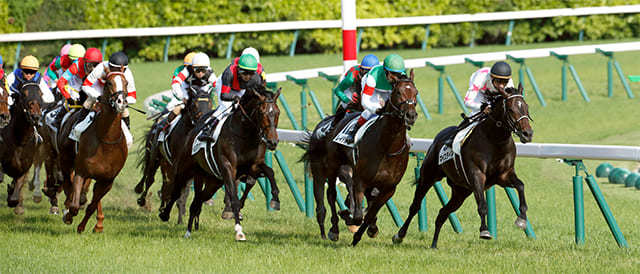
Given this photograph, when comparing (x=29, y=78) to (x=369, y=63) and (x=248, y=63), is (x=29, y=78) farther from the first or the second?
(x=369, y=63)

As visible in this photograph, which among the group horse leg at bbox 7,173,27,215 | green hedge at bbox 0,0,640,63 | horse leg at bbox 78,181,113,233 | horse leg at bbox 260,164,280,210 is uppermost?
horse leg at bbox 260,164,280,210

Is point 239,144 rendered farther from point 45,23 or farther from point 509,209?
point 45,23

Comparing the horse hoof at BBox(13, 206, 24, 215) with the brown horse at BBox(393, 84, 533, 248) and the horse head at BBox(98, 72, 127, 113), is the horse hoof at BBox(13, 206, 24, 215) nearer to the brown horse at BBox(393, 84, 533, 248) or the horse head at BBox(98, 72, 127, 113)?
the horse head at BBox(98, 72, 127, 113)

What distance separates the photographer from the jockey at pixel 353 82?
960cm

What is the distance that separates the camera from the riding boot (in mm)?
9039

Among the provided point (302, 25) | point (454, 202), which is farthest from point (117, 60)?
point (302, 25)

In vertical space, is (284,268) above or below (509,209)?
above

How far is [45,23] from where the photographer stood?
69.4 ft

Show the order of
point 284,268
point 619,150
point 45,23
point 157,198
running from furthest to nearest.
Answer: point 45,23, point 157,198, point 619,150, point 284,268

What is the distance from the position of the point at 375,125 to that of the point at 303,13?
43.9ft

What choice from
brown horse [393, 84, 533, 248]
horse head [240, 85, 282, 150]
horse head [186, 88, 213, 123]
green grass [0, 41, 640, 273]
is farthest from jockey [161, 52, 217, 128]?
brown horse [393, 84, 533, 248]

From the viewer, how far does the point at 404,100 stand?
312 inches

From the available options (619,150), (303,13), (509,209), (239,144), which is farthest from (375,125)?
(303,13)

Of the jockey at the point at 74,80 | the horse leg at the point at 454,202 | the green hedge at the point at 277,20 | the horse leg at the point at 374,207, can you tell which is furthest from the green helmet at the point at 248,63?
the green hedge at the point at 277,20
